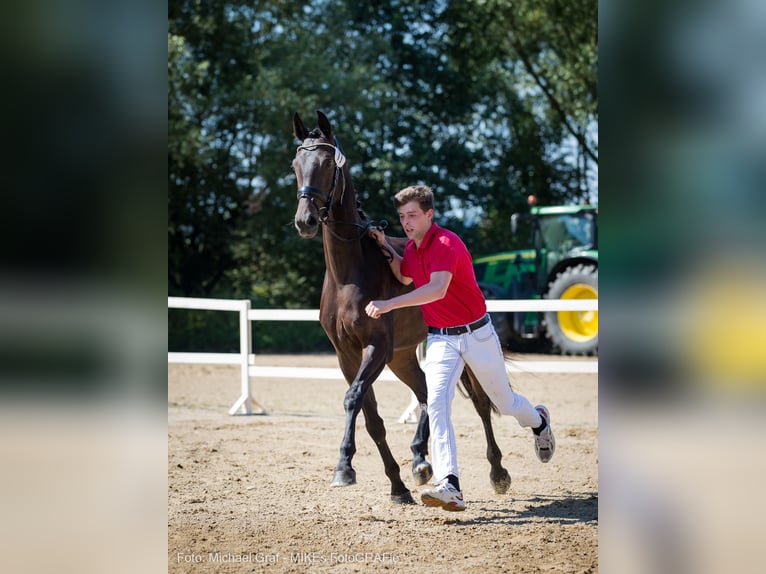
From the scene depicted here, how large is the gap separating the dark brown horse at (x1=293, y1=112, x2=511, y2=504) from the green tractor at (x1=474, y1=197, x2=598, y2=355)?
396 inches

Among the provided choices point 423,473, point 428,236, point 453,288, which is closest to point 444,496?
point 453,288

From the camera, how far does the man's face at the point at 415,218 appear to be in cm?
482

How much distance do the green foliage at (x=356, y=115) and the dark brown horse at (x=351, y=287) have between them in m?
13.1

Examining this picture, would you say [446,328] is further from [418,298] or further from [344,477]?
[344,477]

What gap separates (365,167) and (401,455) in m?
13.5

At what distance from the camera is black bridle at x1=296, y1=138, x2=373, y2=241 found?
517 centimetres

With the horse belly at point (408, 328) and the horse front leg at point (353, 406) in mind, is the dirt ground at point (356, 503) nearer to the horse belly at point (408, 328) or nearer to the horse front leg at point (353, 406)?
the horse front leg at point (353, 406)

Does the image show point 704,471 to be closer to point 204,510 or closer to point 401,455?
point 204,510

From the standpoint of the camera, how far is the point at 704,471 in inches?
56.4

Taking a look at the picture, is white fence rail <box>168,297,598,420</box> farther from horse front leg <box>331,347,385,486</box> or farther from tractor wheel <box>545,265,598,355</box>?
tractor wheel <box>545,265,598,355</box>

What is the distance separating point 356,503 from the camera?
5598mm

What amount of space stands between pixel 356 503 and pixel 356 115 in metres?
15.2

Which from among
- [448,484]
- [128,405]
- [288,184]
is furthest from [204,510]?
[288,184]

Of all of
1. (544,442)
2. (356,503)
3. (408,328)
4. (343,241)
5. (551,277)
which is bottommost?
(356,503)
